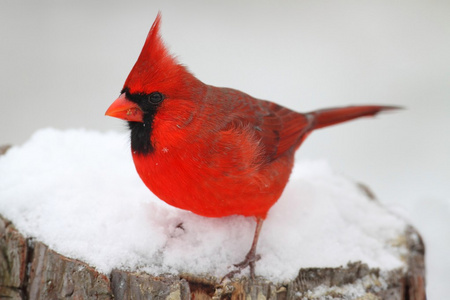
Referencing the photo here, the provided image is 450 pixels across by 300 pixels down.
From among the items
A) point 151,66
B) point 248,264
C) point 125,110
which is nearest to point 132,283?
point 248,264

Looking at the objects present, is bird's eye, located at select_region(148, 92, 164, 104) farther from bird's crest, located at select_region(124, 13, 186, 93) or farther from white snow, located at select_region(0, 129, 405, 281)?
white snow, located at select_region(0, 129, 405, 281)

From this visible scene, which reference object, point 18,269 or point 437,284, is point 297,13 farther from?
point 18,269

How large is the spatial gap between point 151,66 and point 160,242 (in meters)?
0.72

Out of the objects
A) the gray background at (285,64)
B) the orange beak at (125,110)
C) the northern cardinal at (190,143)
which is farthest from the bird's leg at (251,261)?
the gray background at (285,64)

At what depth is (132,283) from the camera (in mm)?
2139

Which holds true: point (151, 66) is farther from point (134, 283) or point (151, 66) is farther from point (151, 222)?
point (134, 283)

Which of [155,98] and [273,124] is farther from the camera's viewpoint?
[273,124]

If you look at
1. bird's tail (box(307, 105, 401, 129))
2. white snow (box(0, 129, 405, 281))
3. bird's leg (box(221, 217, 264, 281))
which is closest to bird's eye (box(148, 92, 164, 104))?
white snow (box(0, 129, 405, 281))

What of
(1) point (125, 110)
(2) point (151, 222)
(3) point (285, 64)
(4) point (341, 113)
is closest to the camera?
(1) point (125, 110)

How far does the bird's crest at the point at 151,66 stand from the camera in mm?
2117

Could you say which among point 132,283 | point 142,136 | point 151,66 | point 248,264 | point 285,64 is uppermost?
point 285,64

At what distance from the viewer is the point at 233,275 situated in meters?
2.25

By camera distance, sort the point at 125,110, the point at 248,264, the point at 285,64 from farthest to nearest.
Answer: the point at 285,64
the point at 248,264
the point at 125,110

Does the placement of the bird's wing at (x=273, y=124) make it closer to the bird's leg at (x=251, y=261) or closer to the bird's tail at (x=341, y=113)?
the bird's tail at (x=341, y=113)
